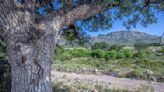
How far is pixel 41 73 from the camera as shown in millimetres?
4277

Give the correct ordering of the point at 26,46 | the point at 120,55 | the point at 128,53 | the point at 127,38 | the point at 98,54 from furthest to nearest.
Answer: the point at 98,54, the point at 128,53, the point at 120,55, the point at 127,38, the point at 26,46

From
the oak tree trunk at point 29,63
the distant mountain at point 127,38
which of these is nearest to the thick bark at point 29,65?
the oak tree trunk at point 29,63

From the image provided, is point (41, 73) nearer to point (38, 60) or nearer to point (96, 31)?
point (38, 60)

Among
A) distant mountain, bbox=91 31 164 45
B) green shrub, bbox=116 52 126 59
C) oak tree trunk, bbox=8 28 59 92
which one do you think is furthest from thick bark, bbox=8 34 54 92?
green shrub, bbox=116 52 126 59

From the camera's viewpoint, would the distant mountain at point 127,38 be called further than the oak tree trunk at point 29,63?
Yes

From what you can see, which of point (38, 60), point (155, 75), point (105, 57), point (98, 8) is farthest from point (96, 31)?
point (105, 57)

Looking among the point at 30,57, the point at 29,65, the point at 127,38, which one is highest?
the point at 127,38

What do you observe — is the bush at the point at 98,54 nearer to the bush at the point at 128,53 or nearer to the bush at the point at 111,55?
the bush at the point at 111,55

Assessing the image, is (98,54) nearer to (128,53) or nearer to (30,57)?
(128,53)

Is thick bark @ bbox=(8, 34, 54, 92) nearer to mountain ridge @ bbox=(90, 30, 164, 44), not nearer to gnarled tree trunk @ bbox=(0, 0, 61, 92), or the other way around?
gnarled tree trunk @ bbox=(0, 0, 61, 92)

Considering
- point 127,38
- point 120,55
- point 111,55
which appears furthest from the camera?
point 120,55

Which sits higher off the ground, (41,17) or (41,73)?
(41,17)

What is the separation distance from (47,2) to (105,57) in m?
35.0

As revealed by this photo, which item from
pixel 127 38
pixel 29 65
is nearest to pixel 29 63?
pixel 29 65
